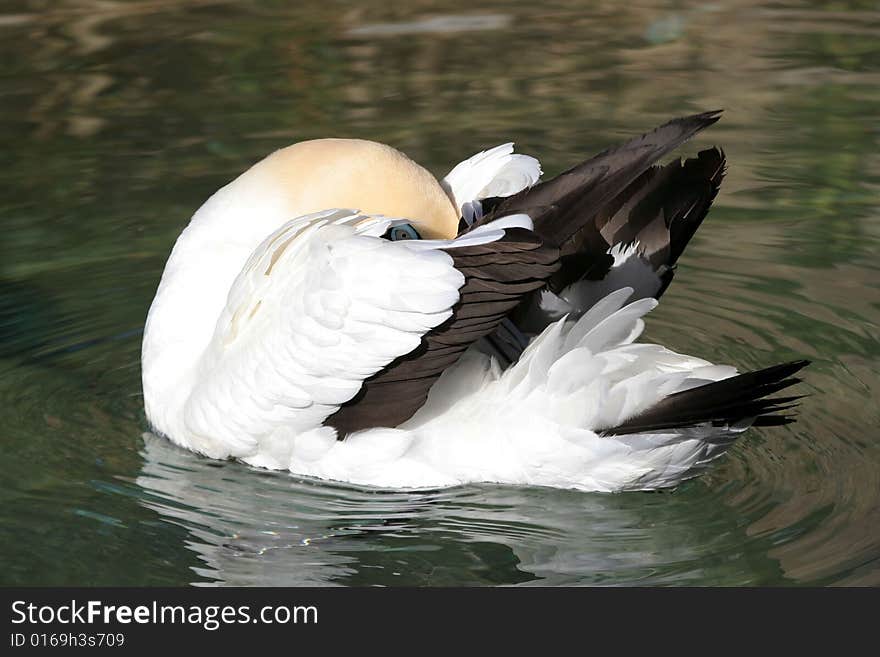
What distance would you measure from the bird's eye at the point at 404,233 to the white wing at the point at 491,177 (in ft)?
1.58

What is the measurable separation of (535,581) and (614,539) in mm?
399

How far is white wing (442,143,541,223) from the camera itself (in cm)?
628

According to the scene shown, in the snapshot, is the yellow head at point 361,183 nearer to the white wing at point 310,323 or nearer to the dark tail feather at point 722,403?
the white wing at point 310,323

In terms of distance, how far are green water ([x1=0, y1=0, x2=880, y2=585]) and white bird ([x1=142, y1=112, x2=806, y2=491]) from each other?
0.18 meters

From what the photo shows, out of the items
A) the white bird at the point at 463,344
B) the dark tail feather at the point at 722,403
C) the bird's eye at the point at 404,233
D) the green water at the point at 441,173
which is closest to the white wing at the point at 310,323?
the white bird at the point at 463,344

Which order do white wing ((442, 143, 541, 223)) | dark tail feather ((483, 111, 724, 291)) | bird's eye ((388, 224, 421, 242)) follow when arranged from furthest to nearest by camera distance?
white wing ((442, 143, 541, 223))
bird's eye ((388, 224, 421, 242))
dark tail feather ((483, 111, 724, 291))

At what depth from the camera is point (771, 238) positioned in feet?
26.7

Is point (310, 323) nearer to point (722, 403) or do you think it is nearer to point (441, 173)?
point (722, 403)

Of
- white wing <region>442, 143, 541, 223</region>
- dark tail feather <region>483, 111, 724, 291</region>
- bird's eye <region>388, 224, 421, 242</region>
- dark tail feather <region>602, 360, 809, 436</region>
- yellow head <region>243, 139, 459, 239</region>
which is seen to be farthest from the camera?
white wing <region>442, 143, 541, 223</region>

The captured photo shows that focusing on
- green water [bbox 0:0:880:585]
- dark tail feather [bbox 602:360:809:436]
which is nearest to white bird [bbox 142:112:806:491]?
dark tail feather [bbox 602:360:809:436]

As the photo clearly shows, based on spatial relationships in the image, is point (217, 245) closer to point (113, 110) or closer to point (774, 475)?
point (774, 475)

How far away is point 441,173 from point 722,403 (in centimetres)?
423

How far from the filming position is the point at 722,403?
5.17 meters

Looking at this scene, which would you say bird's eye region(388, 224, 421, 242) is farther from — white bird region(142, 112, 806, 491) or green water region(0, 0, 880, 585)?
green water region(0, 0, 880, 585)
